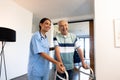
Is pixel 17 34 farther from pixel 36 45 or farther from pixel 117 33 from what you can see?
pixel 117 33

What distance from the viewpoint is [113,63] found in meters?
1.94

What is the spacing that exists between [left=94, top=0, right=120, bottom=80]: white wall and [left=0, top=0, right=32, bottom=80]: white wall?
2595 mm

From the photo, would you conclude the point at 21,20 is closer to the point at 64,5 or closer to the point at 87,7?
the point at 64,5

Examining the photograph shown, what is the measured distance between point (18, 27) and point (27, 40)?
67cm

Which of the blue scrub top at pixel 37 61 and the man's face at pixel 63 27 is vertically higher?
the man's face at pixel 63 27

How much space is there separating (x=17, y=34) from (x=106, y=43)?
9.66 ft

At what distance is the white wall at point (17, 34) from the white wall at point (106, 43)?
8.51 feet

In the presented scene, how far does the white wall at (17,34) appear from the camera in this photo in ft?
11.8

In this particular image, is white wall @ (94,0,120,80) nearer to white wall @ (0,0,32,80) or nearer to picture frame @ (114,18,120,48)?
picture frame @ (114,18,120,48)

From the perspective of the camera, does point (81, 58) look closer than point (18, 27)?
Yes

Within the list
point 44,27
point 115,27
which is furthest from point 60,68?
point 115,27

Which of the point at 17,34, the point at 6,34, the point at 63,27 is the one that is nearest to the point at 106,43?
the point at 63,27

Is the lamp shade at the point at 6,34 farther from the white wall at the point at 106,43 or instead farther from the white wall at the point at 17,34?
the white wall at the point at 106,43

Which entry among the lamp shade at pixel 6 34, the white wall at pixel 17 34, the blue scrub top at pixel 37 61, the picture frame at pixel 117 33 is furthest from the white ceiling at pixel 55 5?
the blue scrub top at pixel 37 61
